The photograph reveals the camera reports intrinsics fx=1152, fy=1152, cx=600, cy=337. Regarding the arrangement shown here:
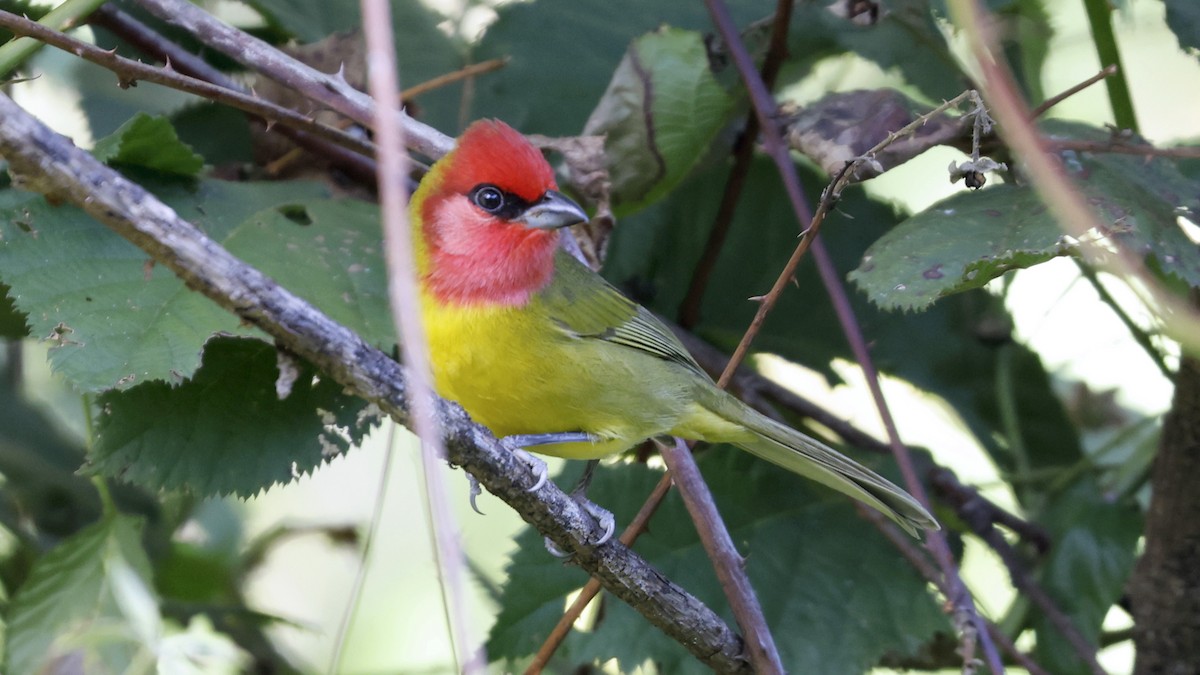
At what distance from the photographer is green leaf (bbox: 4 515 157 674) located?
2234 millimetres

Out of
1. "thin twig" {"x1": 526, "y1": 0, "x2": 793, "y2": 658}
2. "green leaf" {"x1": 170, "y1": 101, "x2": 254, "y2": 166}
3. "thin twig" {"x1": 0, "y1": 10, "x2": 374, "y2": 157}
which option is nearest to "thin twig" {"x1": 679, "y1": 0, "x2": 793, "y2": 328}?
"thin twig" {"x1": 526, "y1": 0, "x2": 793, "y2": 658}

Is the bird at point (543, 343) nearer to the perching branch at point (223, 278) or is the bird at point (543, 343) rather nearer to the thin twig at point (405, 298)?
the perching branch at point (223, 278)

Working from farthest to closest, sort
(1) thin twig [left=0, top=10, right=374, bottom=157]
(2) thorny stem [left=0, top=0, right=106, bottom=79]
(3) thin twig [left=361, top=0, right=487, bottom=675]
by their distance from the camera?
1. (2) thorny stem [left=0, top=0, right=106, bottom=79]
2. (1) thin twig [left=0, top=10, right=374, bottom=157]
3. (3) thin twig [left=361, top=0, right=487, bottom=675]

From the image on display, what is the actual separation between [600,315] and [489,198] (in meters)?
0.40

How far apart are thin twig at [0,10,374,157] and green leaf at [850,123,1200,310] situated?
1205mm

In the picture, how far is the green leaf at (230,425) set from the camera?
2359mm

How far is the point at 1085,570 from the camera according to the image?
302 cm

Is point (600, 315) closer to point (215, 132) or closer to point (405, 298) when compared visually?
point (215, 132)

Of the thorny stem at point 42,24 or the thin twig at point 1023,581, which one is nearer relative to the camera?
the thorny stem at point 42,24

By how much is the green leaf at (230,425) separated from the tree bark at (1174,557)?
192 centimetres

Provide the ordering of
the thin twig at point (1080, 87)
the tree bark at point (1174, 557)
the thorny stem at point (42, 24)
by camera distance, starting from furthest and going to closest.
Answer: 1. the tree bark at point (1174, 557)
2. the thorny stem at point (42, 24)
3. the thin twig at point (1080, 87)

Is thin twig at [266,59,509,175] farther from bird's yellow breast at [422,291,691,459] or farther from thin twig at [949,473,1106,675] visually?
thin twig at [949,473,1106,675]

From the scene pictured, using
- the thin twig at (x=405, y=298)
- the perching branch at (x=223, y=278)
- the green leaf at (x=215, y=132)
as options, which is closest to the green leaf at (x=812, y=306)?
the green leaf at (x=215, y=132)

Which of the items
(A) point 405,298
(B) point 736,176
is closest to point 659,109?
(B) point 736,176
